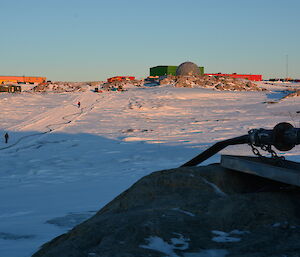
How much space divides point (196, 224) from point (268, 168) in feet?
2.49

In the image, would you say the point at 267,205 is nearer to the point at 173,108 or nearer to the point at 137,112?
the point at 137,112

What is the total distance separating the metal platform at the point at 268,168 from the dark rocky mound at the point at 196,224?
0.50ft

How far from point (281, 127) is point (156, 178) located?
3.67ft

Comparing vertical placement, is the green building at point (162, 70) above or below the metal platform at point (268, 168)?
above

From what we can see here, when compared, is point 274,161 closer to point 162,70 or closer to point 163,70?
point 163,70

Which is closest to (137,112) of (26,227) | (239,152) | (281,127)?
(239,152)

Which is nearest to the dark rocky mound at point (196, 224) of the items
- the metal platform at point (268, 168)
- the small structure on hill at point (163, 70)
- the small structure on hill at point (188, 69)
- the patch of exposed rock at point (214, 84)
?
the metal platform at point (268, 168)

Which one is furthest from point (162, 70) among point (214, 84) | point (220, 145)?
point (220, 145)

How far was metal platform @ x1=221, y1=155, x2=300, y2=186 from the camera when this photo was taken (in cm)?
267

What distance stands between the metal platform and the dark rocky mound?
0.15 metres

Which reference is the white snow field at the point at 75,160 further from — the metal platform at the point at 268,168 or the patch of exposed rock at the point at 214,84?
the patch of exposed rock at the point at 214,84

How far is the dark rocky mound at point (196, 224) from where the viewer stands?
220 cm

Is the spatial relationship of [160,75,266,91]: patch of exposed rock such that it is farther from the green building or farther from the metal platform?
the metal platform

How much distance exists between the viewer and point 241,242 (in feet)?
7.50
